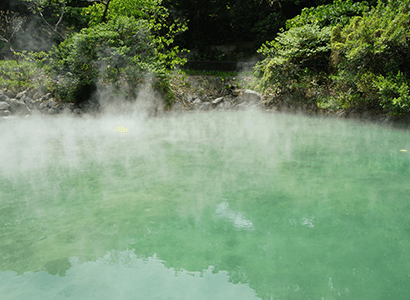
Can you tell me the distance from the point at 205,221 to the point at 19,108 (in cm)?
964

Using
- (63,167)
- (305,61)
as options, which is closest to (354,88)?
(305,61)

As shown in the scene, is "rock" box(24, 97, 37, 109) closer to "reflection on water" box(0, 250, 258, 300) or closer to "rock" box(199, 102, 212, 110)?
"rock" box(199, 102, 212, 110)

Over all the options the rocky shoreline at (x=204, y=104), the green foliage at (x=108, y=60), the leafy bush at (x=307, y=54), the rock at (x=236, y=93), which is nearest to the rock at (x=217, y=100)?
the rocky shoreline at (x=204, y=104)

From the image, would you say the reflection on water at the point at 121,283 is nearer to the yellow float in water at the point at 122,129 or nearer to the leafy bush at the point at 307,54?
the yellow float in water at the point at 122,129

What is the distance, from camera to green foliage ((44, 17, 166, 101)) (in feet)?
34.7

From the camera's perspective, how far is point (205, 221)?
352cm

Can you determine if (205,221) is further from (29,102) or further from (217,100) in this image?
(29,102)

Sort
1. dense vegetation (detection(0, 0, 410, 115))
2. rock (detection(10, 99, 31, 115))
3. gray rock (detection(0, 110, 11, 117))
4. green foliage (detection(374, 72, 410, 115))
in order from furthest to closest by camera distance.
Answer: rock (detection(10, 99, 31, 115))
gray rock (detection(0, 110, 11, 117))
dense vegetation (detection(0, 0, 410, 115))
green foliage (detection(374, 72, 410, 115))

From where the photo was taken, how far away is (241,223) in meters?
3.47

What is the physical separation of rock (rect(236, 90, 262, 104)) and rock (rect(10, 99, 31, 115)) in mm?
7742

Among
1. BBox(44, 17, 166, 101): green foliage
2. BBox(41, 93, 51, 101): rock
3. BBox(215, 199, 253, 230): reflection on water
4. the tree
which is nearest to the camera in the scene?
BBox(215, 199, 253, 230): reflection on water

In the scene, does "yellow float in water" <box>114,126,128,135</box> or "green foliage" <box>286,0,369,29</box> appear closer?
"yellow float in water" <box>114,126,128,135</box>

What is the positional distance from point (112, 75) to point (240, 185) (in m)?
Answer: 7.88

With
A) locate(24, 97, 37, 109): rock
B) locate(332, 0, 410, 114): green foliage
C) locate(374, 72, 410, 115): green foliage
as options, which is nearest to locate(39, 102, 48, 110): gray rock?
locate(24, 97, 37, 109): rock
